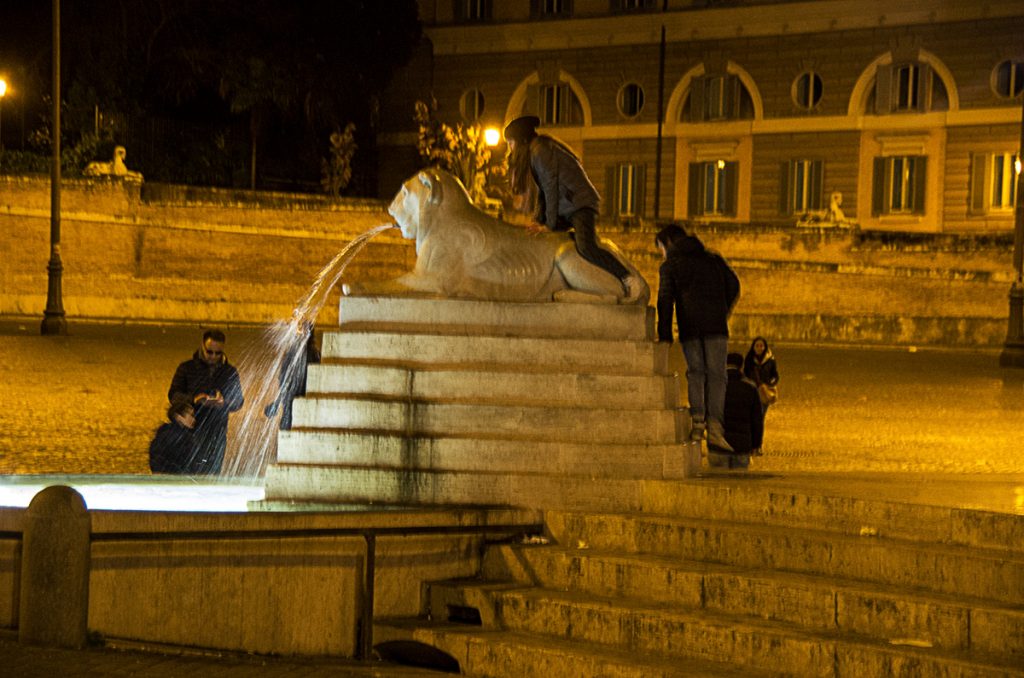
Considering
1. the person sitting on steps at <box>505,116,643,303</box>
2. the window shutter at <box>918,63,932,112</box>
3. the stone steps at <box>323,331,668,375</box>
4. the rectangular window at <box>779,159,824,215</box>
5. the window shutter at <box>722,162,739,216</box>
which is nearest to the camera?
the stone steps at <box>323,331,668,375</box>

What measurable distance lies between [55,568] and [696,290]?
480 cm

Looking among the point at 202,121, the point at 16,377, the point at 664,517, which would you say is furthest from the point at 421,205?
the point at 202,121

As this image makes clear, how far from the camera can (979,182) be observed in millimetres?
46625

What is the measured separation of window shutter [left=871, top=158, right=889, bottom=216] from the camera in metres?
48.4

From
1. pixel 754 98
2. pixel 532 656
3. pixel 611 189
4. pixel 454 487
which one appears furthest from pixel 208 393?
pixel 611 189

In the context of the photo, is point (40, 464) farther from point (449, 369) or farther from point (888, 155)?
point (888, 155)

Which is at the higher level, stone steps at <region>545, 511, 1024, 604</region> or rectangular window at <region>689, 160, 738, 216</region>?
rectangular window at <region>689, 160, 738, 216</region>

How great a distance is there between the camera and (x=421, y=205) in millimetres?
9812

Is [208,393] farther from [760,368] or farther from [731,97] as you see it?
[731,97]

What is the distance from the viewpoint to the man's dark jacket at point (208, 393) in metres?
11.5

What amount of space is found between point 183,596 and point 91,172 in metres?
26.6

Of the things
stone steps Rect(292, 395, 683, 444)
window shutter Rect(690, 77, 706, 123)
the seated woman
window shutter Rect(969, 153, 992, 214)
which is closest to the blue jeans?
stone steps Rect(292, 395, 683, 444)

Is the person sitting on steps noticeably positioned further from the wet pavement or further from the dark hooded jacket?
the dark hooded jacket

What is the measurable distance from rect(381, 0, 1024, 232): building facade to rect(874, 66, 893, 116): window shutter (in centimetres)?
6
